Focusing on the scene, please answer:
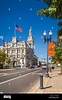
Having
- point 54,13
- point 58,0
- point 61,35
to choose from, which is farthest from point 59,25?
point 58,0

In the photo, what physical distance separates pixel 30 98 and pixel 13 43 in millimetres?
4344

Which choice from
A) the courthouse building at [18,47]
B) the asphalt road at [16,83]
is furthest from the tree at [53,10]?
the asphalt road at [16,83]

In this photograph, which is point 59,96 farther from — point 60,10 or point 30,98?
point 60,10

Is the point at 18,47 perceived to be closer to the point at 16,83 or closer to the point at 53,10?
the point at 53,10

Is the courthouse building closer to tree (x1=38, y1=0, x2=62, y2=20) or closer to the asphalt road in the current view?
tree (x1=38, y1=0, x2=62, y2=20)

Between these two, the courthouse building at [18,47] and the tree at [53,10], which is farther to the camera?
the courthouse building at [18,47]

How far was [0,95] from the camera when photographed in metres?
6.16

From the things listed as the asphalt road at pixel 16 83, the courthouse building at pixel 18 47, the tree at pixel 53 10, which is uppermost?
the tree at pixel 53 10

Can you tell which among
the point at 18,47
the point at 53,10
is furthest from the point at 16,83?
the point at 53,10

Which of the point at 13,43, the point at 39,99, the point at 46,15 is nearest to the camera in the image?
the point at 39,99

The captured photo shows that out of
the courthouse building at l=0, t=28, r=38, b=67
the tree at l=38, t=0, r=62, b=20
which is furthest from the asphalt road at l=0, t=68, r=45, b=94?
the tree at l=38, t=0, r=62, b=20

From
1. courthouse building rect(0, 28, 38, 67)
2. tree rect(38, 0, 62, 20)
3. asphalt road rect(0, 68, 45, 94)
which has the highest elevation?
tree rect(38, 0, 62, 20)

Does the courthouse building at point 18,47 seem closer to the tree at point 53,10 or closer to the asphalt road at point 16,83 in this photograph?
the tree at point 53,10

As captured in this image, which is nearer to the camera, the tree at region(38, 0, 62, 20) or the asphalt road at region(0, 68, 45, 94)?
the tree at region(38, 0, 62, 20)
